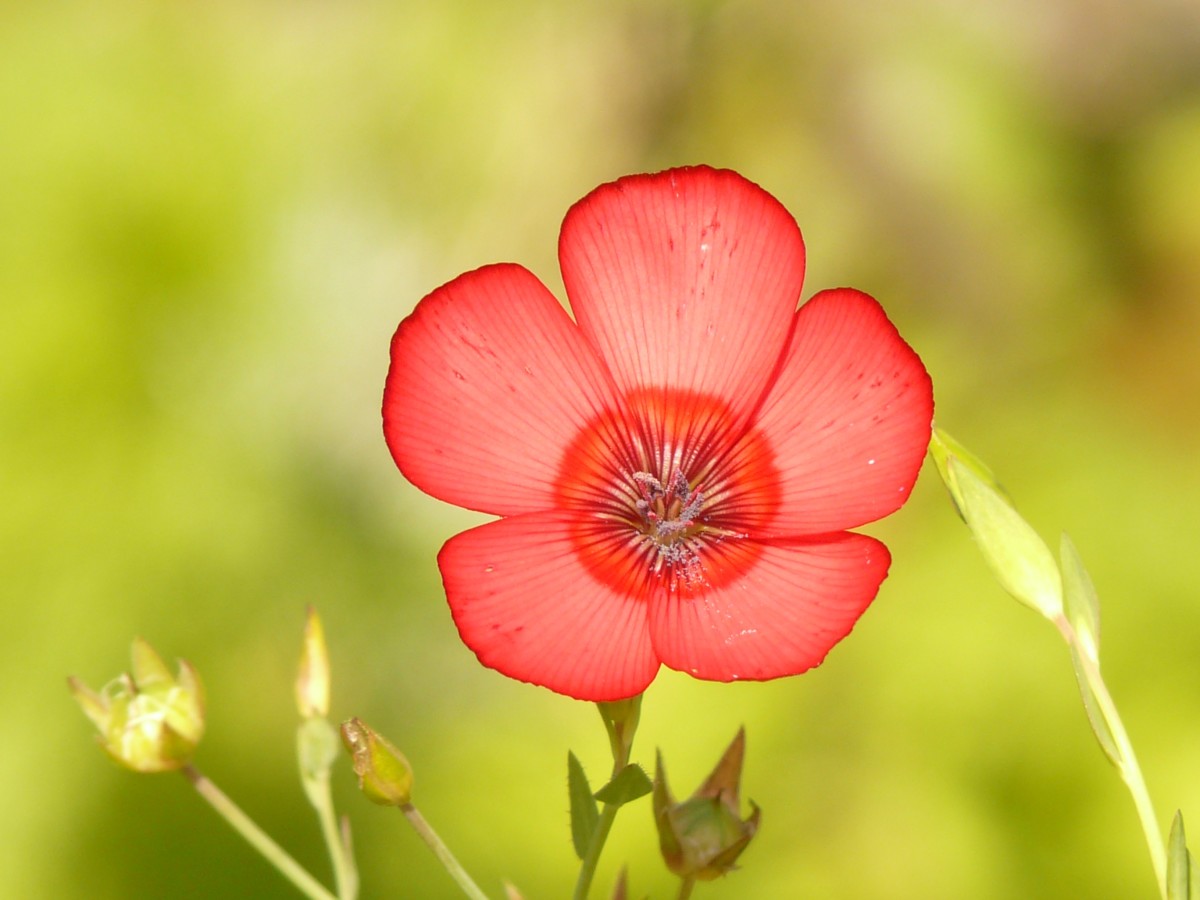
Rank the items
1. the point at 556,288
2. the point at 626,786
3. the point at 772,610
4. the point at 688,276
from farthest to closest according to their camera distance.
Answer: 1. the point at 556,288
2. the point at 688,276
3. the point at 772,610
4. the point at 626,786

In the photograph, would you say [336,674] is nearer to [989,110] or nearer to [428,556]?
[428,556]

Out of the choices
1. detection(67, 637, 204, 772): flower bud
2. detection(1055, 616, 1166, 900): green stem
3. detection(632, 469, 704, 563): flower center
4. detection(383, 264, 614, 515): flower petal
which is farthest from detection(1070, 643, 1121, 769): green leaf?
detection(67, 637, 204, 772): flower bud

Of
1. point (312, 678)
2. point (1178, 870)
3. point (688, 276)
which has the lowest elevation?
point (312, 678)

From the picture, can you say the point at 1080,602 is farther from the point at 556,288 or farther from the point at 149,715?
the point at 556,288

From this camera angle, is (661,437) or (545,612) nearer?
(545,612)

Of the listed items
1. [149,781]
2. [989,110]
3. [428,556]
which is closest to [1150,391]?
[989,110]

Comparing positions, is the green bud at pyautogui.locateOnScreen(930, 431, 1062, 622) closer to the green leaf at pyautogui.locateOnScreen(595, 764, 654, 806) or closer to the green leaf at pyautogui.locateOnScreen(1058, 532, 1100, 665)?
the green leaf at pyautogui.locateOnScreen(1058, 532, 1100, 665)

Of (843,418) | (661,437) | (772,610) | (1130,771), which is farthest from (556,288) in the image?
(1130,771)
